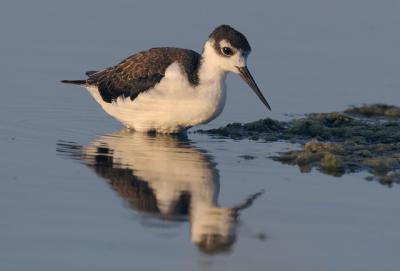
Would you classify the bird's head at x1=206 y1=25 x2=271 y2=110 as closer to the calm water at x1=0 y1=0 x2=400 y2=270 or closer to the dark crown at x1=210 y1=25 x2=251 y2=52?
the dark crown at x1=210 y1=25 x2=251 y2=52

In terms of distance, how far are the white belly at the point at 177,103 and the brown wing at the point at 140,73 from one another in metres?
0.11

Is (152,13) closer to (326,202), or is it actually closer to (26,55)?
(26,55)

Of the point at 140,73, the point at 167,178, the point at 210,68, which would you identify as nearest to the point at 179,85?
the point at 210,68

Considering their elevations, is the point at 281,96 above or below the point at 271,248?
above

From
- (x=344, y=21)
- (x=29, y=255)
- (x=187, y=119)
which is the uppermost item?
(x=344, y=21)

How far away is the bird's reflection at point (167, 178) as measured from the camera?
10.3 meters

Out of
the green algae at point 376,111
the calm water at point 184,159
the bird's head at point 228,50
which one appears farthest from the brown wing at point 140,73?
the green algae at point 376,111

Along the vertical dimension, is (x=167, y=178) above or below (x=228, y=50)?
below

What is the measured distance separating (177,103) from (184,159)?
1.24m

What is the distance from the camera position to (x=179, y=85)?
45.7ft

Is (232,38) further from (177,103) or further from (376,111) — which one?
(376,111)

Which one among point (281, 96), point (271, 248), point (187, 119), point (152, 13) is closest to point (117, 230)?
point (271, 248)

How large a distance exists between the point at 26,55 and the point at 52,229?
7757 millimetres

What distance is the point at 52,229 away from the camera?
9.86m
